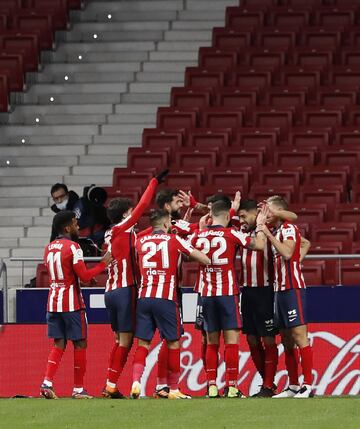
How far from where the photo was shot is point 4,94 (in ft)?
73.8

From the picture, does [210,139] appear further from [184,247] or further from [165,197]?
[184,247]

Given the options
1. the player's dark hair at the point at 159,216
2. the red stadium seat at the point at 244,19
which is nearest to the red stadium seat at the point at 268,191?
the red stadium seat at the point at 244,19

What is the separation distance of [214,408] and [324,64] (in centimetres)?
1108

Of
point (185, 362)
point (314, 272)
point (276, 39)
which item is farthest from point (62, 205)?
point (276, 39)

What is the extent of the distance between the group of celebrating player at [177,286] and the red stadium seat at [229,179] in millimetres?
5720

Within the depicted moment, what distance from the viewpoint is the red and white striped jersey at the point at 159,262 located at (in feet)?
43.9

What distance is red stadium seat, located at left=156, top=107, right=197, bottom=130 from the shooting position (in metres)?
21.7

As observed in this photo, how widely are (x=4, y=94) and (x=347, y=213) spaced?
606 centimetres

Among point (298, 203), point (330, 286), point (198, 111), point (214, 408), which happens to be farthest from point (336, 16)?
point (214, 408)

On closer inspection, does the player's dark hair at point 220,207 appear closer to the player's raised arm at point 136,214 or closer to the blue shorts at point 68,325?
the player's raised arm at point 136,214

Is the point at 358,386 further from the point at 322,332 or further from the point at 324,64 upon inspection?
the point at 324,64

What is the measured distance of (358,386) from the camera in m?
16.0

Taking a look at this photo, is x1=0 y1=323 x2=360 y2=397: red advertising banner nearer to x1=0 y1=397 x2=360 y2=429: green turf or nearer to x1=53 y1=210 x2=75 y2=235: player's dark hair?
x1=53 y1=210 x2=75 y2=235: player's dark hair

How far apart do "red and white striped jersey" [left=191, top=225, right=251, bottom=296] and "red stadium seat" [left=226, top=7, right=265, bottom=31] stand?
10.2 metres
